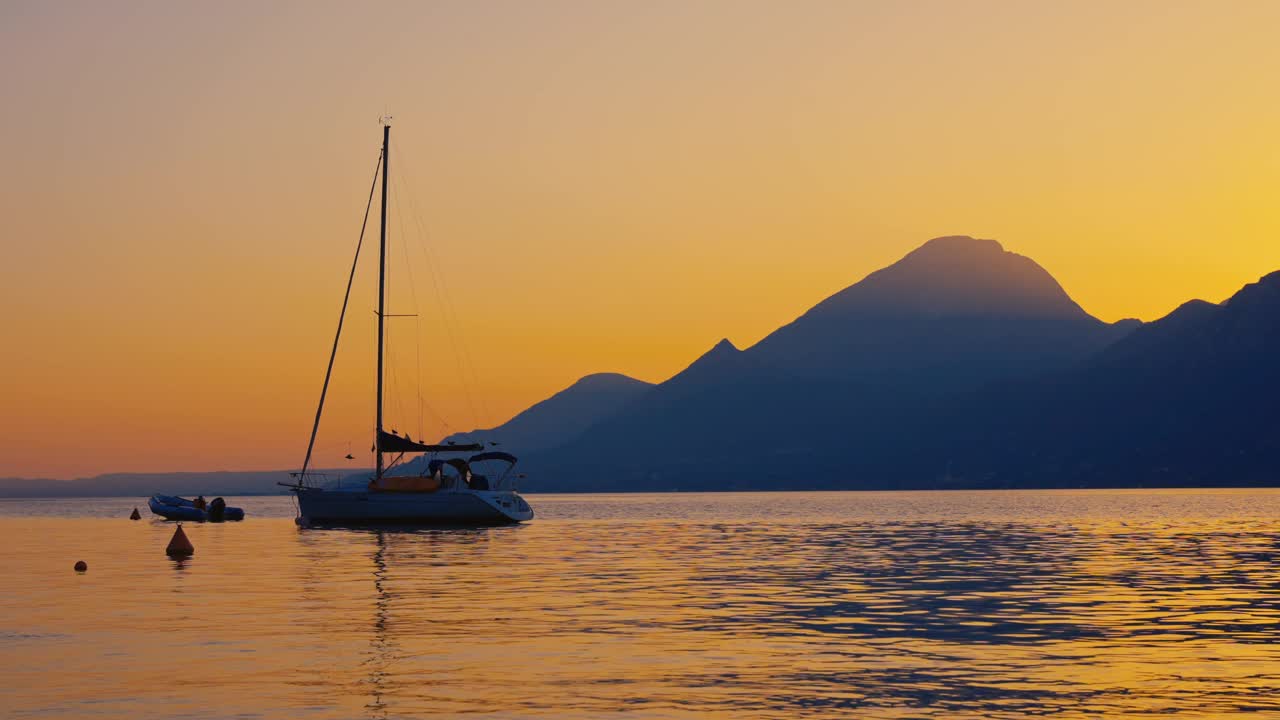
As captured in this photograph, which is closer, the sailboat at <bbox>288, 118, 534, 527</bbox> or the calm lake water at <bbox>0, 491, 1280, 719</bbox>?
the calm lake water at <bbox>0, 491, 1280, 719</bbox>

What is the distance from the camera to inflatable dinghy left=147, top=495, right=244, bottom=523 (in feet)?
420

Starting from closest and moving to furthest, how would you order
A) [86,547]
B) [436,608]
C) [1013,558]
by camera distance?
[436,608] → [1013,558] → [86,547]

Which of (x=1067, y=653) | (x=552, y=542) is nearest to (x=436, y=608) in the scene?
(x=1067, y=653)

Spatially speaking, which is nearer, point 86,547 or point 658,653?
point 658,653

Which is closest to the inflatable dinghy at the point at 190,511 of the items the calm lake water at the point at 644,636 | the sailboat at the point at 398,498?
the sailboat at the point at 398,498

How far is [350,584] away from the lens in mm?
46188

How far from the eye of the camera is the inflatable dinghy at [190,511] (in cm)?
12800

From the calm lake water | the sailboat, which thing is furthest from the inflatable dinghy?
the calm lake water

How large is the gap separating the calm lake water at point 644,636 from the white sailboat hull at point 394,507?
25520mm

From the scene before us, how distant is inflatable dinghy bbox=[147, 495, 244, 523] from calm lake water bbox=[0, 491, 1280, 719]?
216ft

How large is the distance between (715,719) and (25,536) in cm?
8422

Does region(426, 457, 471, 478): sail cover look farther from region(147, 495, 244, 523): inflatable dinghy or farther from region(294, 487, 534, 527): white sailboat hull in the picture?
region(147, 495, 244, 523): inflatable dinghy

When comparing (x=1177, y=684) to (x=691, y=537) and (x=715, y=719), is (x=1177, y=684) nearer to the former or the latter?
(x=715, y=719)

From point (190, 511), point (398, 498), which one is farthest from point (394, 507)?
point (190, 511)
